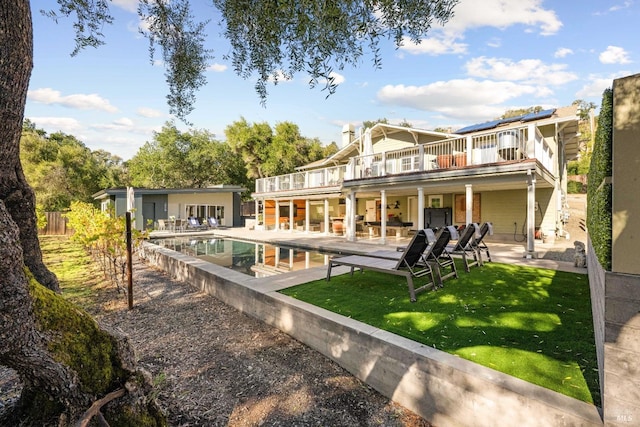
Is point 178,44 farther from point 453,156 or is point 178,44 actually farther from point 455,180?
point 453,156

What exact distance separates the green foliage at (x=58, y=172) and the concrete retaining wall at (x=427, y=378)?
1093 inches

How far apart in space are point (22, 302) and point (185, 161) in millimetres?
36828

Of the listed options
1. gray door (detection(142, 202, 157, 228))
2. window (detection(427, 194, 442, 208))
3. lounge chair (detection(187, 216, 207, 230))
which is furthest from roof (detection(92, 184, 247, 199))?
window (detection(427, 194, 442, 208))

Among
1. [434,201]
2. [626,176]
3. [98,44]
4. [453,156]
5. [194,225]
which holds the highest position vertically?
[98,44]

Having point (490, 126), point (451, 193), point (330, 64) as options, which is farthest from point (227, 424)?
point (490, 126)

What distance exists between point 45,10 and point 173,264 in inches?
243

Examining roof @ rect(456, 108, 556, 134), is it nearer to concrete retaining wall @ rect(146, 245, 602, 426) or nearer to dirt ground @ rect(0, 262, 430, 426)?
concrete retaining wall @ rect(146, 245, 602, 426)

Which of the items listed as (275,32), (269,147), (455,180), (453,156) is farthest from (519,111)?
(275,32)

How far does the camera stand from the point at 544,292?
Answer: 5.36m

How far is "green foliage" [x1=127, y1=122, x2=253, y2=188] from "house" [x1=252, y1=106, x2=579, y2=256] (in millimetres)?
15142

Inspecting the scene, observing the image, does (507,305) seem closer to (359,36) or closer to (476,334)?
(476,334)

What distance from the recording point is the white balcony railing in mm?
10406

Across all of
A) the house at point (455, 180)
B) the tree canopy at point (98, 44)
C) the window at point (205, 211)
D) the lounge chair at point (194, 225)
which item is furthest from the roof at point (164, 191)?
the tree canopy at point (98, 44)

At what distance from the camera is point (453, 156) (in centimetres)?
1193
